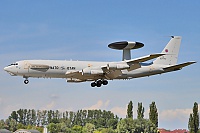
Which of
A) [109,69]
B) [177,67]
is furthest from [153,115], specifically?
[109,69]

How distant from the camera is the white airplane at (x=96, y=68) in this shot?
262 ft

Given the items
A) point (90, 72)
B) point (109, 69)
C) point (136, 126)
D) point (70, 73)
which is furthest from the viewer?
point (136, 126)

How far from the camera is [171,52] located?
3602 inches

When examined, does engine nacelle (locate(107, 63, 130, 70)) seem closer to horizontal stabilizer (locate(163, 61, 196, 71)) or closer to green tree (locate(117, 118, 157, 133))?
horizontal stabilizer (locate(163, 61, 196, 71))

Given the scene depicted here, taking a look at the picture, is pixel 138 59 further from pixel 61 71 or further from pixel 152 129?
pixel 152 129

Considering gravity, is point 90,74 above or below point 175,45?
below

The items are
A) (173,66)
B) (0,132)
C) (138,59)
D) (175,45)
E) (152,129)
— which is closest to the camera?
(138,59)

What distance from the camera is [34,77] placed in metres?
80.9

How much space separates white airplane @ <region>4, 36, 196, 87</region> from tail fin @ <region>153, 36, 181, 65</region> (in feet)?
5.76

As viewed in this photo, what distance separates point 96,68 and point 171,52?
49.9ft

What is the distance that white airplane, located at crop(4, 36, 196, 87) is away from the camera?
79.9 meters

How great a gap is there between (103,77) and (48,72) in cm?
890

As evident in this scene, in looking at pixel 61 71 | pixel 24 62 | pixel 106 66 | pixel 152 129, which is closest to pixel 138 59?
pixel 106 66

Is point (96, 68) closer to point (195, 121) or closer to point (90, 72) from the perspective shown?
point (90, 72)
